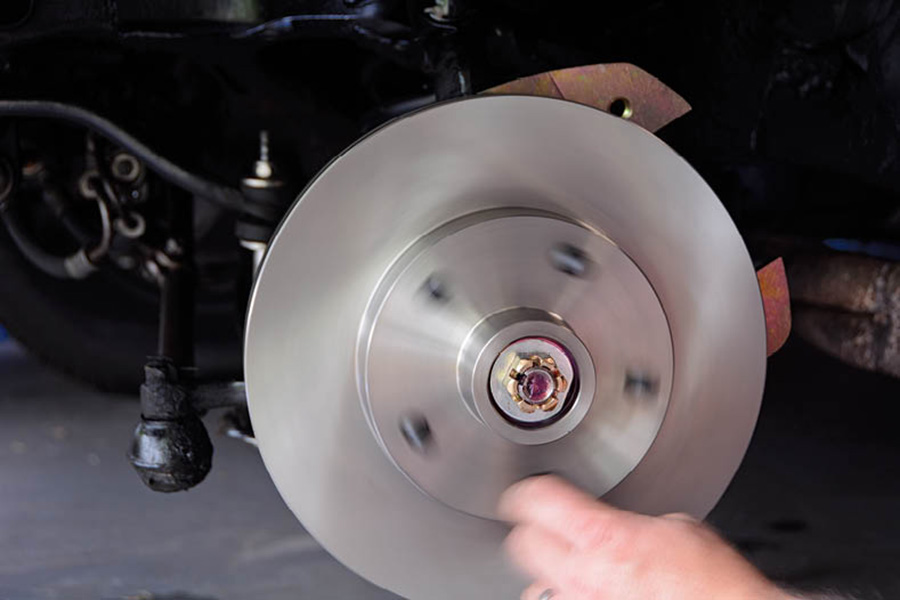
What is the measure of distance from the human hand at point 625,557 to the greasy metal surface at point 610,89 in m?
0.31

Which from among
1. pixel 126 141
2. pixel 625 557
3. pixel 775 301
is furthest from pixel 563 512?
pixel 126 141

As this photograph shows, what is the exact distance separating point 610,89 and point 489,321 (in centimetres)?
22

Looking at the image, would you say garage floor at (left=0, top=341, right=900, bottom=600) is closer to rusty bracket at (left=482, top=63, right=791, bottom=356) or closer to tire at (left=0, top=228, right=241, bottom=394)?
tire at (left=0, top=228, right=241, bottom=394)

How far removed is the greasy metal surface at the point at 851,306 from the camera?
44.0 inches

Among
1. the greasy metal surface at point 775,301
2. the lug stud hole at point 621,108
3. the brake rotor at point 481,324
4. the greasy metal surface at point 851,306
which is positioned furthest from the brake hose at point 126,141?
the greasy metal surface at point 851,306

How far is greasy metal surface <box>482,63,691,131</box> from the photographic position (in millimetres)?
728

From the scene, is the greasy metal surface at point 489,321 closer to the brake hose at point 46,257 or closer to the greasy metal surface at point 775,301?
the greasy metal surface at point 775,301

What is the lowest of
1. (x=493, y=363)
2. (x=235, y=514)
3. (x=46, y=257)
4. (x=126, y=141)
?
(x=235, y=514)

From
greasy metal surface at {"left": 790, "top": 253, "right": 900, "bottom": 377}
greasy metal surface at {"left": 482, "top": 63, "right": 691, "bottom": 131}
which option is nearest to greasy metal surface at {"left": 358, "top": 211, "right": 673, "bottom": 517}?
greasy metal surface at {"left": 482, "top": 63, "right": 691, "bottom": 131}

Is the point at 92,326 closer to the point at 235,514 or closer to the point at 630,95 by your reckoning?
the point at 235,514

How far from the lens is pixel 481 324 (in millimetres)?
678

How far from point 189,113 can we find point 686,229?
751 millimetres

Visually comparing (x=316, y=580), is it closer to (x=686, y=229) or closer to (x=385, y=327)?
(x=385, y=327)

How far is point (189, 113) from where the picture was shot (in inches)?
47.9
